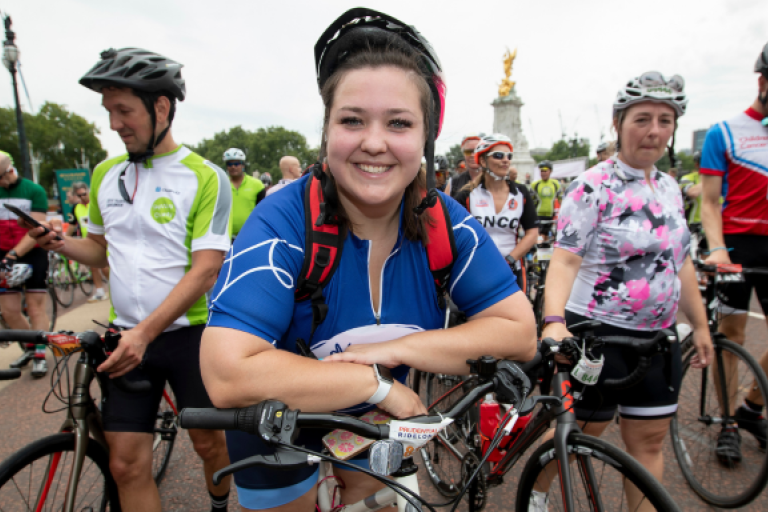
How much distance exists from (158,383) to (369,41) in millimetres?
1991

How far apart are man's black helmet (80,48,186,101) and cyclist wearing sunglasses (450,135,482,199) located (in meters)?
3.92

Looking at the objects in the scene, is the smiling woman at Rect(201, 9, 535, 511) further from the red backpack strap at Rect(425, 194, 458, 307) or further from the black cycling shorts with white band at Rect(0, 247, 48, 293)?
the black cycling shorts with white band at Rect(0, 247, 48, 293)

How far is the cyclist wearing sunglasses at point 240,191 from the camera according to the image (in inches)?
267

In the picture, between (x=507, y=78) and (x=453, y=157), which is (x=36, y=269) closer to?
(x=453, y=157)

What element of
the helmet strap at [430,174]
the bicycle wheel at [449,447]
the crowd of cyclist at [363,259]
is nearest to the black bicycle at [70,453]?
the crowd of cyclist at [363,259]

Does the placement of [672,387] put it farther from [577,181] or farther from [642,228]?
[577,181]

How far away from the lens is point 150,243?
7.55 ft

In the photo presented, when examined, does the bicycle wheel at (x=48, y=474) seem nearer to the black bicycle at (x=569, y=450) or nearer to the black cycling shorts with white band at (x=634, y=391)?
the black bicycle at (x=569, y=450)

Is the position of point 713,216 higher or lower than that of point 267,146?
lower

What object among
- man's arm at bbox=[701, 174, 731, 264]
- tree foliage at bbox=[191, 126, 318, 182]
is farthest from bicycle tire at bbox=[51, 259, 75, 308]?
tree foliage at bbox=[191, 126, 318, 182]

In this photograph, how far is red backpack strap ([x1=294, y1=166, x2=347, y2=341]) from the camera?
137cm

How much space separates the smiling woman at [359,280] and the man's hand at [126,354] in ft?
2.48

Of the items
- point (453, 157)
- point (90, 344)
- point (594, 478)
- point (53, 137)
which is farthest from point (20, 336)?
point (53, 137)

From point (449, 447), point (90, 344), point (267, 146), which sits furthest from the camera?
point (267, 146)
